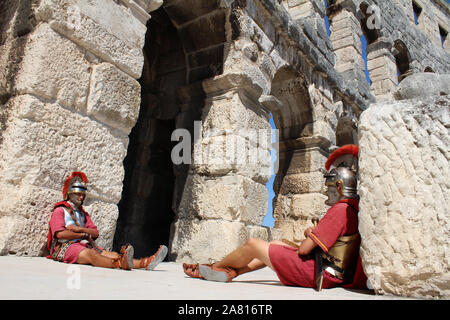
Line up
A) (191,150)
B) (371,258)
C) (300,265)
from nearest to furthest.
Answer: (371,258) < (300,265) < (191,150)

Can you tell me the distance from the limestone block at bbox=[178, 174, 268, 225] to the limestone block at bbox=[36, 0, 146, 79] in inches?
62.9

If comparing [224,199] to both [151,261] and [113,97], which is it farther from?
[113,97]

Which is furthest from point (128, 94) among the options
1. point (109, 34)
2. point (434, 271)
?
point (434, 271)

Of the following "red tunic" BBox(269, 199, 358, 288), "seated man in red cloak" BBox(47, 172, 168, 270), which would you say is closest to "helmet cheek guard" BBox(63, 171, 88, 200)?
"seated man in red cloak" BBox(47, 172, 168, 270)

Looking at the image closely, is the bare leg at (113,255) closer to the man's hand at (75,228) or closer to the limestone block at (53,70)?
the man's hand at (75,228)

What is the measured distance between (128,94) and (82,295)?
6.88 ft

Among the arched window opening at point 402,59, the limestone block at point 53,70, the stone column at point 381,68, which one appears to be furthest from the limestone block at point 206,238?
the arched window opening at point 402,59

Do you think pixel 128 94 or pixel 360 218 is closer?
pixel 360 218

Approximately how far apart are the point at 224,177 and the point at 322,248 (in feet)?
7.32

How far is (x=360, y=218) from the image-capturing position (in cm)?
201
